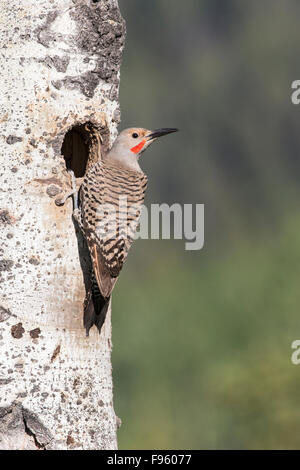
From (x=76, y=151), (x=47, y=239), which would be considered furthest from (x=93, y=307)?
(x=76, y=151)

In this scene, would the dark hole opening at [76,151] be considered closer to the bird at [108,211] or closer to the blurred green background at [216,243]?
the bird at [108,211]

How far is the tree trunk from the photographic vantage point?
13.3 feet

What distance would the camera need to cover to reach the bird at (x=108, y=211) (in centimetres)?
423

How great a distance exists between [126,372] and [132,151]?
12.6 feet

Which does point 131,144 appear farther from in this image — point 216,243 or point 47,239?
point 216,243

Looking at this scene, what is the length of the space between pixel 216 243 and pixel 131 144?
299 inches

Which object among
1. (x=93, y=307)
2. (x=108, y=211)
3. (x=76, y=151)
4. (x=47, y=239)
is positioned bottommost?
(x=93, y=307)

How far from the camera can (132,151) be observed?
189 inches

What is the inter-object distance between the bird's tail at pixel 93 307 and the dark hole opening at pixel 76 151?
61cm

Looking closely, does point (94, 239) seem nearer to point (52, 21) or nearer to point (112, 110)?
point (112, 110)

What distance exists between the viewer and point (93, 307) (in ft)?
13.9

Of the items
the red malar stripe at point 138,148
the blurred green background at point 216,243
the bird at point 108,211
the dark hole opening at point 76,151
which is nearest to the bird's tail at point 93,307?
the bird at point 108,211

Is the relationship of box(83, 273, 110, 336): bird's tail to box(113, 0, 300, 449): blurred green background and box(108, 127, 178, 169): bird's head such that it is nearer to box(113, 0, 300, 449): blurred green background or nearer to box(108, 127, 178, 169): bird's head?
box(108, 127, 178, 169): bird's head
